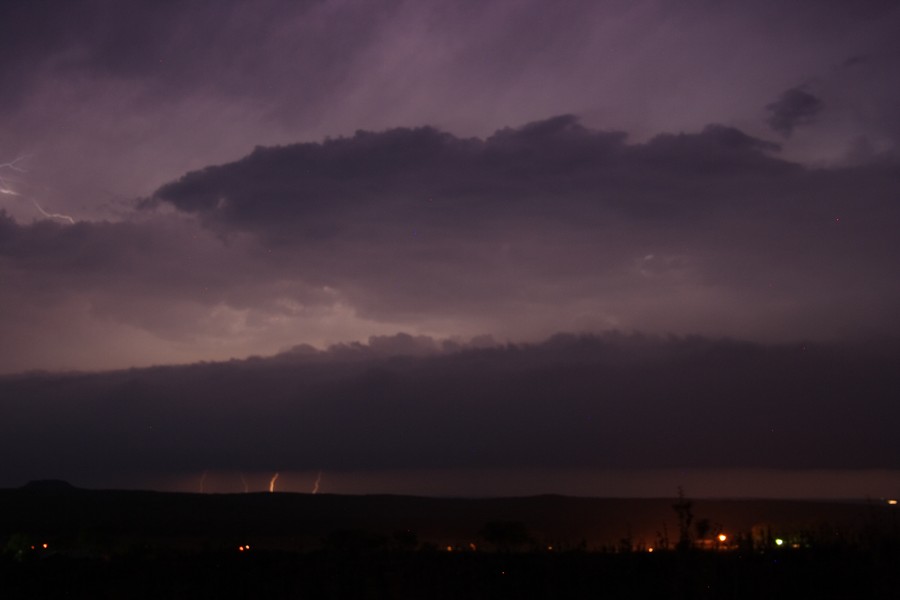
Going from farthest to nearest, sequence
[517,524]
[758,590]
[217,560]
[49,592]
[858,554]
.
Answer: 1. [517,524]
2. [217,560]
3. [49,592]
4. [858,554]
5. [758,590]

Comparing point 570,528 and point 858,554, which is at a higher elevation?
point 858,554

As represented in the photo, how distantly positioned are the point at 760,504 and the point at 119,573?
75.0 meters

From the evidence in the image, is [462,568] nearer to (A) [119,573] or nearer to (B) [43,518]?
(A) [119,573]

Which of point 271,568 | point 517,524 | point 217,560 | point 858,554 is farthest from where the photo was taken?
point 517,524

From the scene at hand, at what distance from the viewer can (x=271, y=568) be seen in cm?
2584

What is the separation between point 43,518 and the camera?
311 ft

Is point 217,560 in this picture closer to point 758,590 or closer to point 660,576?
point 660,576

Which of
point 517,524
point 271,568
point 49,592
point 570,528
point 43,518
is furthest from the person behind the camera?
point 43,518

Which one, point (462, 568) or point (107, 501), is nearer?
point (462, 568)

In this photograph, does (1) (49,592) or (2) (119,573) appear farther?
(2) (119,573)

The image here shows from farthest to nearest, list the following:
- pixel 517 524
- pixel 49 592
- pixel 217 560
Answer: pixel 517 524
pixel 217 560
pixel 49 592

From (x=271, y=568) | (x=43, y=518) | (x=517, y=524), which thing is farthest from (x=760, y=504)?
(x=271, y=568)

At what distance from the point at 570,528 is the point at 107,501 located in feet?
180

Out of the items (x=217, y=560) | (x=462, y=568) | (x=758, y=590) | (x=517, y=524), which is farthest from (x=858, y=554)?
(x=517, y=524)
